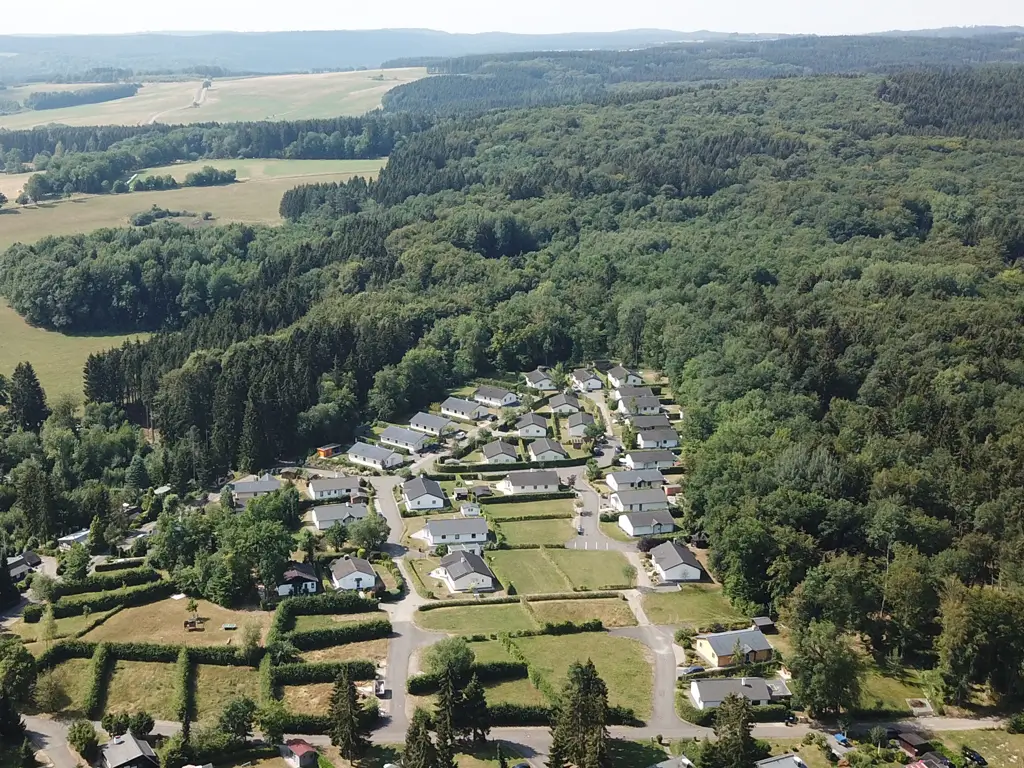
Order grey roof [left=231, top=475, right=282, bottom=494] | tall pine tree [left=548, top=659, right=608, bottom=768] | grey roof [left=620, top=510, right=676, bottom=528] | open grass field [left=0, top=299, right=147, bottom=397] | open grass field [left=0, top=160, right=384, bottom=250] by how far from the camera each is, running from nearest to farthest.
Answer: tall pine tree [left=548, top=659, right=608, bottom=768]
grey roof [left=620, top=510, right=676, bottom=528]
grey roof [left=231, top=475, right=282, bottom=494]
open grass field [left=0, top=299, right=147, bottom=397]
open grass field [left=0, top=160, right=384, bottom=250]

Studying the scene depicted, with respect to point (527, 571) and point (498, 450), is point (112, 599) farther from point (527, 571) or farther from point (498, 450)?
point (498, 450)

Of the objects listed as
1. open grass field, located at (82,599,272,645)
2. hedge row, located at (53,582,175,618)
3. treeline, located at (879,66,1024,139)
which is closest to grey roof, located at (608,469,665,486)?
open grass field, located at (82,599,272,645)

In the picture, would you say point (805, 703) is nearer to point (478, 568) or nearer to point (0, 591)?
point (478, 568)

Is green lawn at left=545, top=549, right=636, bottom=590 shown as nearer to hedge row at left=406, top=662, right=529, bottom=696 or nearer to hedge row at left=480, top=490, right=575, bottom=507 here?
hedge row at left=480, top=490, right=575, bottom=507

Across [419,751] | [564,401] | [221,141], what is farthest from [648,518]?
[221,141]

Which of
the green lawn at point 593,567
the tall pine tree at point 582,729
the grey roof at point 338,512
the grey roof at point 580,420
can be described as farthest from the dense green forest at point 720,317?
the tall pine tree at point 582,729

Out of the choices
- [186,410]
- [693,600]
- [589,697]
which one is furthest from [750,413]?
[186,410]
